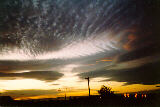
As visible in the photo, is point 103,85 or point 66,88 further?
point 103,85

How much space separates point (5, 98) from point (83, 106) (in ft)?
166

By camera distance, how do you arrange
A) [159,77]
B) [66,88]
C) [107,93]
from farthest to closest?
[107,93], [66,88], [159,77]

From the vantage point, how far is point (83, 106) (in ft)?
99.6

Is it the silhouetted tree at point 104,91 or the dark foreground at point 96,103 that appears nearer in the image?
the dark foreground at point 96,103

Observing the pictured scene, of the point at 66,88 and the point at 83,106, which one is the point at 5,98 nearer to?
the point at 66,88

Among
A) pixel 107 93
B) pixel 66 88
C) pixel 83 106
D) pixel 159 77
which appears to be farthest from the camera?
pixel 107 93

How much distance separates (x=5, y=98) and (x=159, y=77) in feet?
219

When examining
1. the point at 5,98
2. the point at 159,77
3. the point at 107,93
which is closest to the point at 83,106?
the point at 159,77

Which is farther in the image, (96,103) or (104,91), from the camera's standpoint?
(104,91)

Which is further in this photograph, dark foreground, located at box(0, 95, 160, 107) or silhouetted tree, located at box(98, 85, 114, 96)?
silhouetted tree, located at box(98, 85, 114, 96)

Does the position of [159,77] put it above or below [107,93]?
above

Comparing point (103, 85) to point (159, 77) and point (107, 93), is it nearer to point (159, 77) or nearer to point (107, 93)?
point (107, 93)

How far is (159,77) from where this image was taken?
19.3m

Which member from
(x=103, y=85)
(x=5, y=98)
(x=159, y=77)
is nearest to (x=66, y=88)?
(x=103, y=85)
